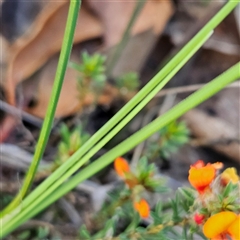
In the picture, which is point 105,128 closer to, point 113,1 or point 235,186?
point 235,186

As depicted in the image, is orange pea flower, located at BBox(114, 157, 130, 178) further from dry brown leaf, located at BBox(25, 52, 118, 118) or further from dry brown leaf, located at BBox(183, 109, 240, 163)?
dry brown leaf, located at BBox(183, 109, 240, 163)

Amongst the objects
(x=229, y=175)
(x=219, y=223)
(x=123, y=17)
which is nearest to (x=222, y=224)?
(x=219, y=223)

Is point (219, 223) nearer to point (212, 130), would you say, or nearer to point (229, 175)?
point (229, 175)

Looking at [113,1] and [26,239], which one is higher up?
[113,1]

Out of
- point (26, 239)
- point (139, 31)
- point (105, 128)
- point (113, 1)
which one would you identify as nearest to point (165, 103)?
point (139, 31)

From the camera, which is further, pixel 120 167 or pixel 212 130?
pixel 212 130
